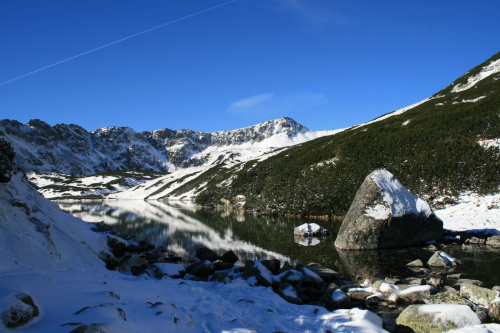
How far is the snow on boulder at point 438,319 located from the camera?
360 inches

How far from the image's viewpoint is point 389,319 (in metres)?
10.9

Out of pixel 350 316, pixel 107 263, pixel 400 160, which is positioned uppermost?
pixel 400 160

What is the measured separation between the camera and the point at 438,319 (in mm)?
9227

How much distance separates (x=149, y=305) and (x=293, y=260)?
13457 millimetres

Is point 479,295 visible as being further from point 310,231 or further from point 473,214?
point 473,214

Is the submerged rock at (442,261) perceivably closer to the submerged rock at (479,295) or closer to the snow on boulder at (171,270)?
the submerged rock at (479,295)

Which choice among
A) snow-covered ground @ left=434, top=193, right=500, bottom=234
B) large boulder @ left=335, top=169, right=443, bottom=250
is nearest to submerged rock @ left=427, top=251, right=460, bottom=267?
large boulder @ left=335, top=169, right=443, bottom=250

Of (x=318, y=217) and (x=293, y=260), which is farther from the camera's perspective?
(x=318, y=217)

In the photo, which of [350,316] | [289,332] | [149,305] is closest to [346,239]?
[350,316]

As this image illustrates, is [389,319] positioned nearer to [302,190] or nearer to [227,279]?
[227,279]

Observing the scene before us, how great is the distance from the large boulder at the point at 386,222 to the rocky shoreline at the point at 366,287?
4277 millimetres

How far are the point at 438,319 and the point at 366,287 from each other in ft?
16.0

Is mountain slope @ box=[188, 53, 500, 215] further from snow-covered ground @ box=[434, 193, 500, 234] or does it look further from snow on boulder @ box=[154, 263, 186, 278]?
snow on boulder @ box=[154, 263, 186, 278]

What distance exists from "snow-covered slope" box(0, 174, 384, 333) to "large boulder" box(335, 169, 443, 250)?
489 inches
